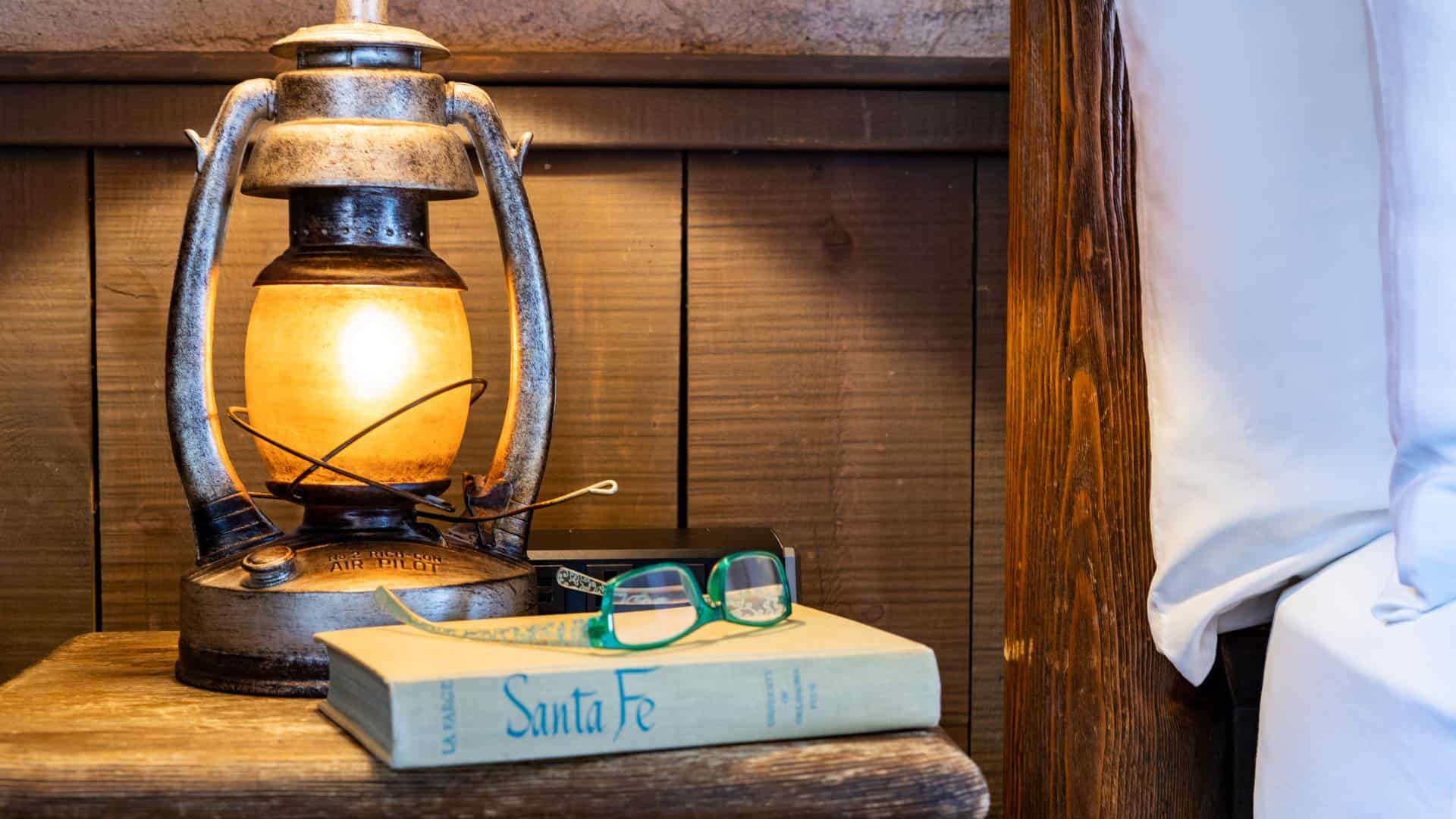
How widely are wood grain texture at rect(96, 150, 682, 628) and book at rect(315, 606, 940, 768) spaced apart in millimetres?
564

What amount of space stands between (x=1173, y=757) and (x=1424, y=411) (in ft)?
1.12

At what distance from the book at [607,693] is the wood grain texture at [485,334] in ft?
Result: 1.85

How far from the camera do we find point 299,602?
861 mm

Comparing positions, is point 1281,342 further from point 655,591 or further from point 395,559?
point 395,559

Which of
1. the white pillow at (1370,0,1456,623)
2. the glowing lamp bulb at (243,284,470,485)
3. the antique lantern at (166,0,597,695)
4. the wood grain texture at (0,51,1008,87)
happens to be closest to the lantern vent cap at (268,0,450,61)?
the antique lantern at (166,0,597,695)

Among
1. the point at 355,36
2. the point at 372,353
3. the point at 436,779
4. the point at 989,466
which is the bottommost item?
the point at 436,779

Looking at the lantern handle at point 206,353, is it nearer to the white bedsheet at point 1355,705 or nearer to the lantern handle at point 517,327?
the lantern handle at point 517,327

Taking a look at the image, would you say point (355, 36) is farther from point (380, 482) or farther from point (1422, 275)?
point (1422, 275)

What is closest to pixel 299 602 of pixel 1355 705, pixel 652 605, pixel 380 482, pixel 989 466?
pixel 380 482

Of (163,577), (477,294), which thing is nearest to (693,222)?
(477,294)

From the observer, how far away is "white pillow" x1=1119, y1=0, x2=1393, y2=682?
87 centimetres

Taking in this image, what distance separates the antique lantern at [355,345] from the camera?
897 millimetres

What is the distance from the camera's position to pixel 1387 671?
0.75 m

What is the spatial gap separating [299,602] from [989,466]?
0.76m
